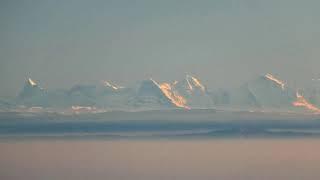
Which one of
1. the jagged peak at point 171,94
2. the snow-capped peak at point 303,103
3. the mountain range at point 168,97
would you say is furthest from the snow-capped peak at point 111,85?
the snow-capped peak at point 303,103

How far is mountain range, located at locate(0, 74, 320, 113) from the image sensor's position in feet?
11.7

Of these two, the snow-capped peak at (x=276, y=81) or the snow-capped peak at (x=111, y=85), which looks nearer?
the snow-capped peak at (x=276, y=81)

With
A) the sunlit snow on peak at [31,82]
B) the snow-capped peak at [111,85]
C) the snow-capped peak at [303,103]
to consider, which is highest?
the sunlit snow on peak at [31,82]

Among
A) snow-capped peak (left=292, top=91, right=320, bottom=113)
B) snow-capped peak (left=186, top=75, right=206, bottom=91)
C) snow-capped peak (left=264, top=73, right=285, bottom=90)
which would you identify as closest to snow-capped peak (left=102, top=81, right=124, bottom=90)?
snow-capped peak (left=186, top=75, right=206, bottom=91)

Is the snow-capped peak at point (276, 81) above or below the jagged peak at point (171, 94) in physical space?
above

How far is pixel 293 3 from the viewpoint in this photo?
3598 millimetres

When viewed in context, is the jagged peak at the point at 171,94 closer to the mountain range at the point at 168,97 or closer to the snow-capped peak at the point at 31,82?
the mountain range at the point at 168,97

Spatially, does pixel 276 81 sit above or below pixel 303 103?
above

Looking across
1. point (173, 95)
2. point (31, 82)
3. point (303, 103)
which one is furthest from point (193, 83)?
point (31, 82)

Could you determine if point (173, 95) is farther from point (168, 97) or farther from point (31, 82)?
point (31, 82)

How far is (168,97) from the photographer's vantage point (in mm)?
3637

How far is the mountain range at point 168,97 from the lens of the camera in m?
3.57

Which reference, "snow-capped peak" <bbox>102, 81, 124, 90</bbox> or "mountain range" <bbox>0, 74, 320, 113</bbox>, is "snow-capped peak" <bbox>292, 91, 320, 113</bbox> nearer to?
"mountain range" <bbox>0, 74, 320, 113</bbox>

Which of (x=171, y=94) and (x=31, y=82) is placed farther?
(x=31, y=82)
